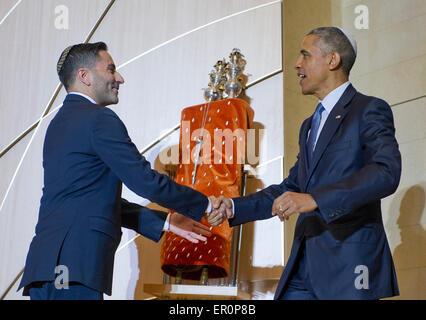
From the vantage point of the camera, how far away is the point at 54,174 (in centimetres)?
226

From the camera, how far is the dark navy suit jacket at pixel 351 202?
80.1 inches

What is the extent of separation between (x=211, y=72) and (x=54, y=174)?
70.1 inches

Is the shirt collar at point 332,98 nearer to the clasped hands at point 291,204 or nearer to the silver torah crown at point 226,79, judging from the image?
the clasped hands at point 291,204

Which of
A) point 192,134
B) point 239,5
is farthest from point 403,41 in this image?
point 192,134

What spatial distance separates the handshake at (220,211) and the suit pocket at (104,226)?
1.84 feet

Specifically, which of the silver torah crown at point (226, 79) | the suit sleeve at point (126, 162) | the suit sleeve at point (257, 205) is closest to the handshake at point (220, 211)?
the suit sleeve at point (257, 205)

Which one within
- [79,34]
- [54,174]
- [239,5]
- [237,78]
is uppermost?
[239,5]

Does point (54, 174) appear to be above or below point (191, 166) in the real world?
below

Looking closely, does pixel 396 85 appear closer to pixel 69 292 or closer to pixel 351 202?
pixel 351 202

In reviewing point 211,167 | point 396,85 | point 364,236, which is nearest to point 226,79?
point 211,167

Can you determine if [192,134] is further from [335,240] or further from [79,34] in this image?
[335,240]

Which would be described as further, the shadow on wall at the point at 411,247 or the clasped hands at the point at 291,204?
the shadow on wall at the point at 411,247

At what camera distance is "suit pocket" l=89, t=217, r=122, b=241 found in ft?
7.06

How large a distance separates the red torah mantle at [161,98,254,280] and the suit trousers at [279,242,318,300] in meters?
0.97
